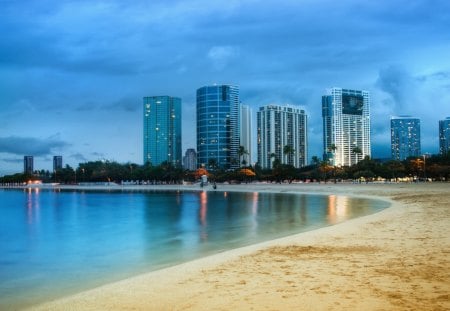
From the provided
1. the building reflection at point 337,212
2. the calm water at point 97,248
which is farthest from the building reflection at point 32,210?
the building reflection at point 337,212

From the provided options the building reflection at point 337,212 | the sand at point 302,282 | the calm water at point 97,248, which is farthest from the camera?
the building reflection at point 337,212

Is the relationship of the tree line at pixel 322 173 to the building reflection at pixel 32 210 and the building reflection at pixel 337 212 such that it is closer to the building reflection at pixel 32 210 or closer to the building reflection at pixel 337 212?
the building reflection at pixel 337 212

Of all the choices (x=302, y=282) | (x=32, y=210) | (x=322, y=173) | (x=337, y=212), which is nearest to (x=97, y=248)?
(x=302, y=282)

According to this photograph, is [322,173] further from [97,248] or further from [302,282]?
[302,282]

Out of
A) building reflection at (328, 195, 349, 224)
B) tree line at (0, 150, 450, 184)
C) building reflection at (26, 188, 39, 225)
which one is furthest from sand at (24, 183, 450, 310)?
tree line at (0, 150, 450, 184)

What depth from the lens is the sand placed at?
8070mm

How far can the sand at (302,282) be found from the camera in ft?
26.5

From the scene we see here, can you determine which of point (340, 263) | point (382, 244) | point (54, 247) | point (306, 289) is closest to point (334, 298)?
point (306, 289)

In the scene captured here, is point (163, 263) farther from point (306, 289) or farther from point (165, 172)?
point (165, 172)

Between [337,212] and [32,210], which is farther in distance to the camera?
[32,210]

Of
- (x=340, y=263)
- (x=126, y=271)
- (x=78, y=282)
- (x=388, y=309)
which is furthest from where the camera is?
(x=126, y=271)

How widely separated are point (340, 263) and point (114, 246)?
1454cm

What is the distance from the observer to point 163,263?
1648 centimetres

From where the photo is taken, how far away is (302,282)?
31.6ft
